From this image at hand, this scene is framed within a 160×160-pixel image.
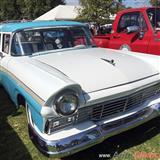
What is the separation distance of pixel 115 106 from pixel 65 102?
0.70 metres

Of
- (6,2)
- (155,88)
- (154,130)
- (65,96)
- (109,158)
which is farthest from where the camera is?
(6,2)

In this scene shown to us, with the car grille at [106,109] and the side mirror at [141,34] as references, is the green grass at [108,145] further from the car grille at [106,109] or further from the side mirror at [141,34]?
the side mirror at [141,34]

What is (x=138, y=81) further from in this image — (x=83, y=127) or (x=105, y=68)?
(x=83, y=127)

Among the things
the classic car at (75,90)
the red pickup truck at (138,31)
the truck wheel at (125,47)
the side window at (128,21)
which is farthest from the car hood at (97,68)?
the side window at (128,21)

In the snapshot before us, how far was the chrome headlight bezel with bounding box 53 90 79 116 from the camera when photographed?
278 cm

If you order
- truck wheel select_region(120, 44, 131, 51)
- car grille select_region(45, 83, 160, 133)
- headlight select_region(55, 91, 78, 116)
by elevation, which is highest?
headlight select_region(55, 91, 78, 116)

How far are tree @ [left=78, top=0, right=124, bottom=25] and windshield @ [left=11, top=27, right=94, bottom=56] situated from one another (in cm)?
1328

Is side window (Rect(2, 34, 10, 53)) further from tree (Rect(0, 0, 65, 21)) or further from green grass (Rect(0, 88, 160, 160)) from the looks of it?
tree (Rect(0, 0, 65, 21))

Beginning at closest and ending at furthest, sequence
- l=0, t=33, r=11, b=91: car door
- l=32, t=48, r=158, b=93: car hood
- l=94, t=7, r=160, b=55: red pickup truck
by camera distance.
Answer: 1. l=32, t=48, r=158, b=93: car hood
2. l=0, t=33, r=11, b=91: car door
3. l=94, t=7, r=160, b=55: red pickup truck

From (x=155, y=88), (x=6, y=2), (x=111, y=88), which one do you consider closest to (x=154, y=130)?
(x=155, y=88)

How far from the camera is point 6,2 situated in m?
44.4

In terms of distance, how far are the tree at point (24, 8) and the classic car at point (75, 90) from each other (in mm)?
35951

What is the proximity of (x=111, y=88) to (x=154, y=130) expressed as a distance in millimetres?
1277

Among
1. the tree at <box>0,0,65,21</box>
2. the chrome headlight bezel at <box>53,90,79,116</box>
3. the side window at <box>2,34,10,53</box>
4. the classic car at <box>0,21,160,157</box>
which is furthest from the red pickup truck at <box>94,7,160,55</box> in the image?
the tree at <box>0,0,65,21</box>
